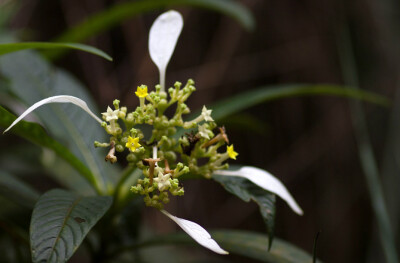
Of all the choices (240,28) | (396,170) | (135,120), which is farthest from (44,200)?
(240,28)

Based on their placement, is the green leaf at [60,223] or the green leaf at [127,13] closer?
the green leaf at [60,223]

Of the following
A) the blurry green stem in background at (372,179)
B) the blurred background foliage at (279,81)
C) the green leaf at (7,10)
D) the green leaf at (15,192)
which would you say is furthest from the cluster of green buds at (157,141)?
the blurred background foliage at (279,81)

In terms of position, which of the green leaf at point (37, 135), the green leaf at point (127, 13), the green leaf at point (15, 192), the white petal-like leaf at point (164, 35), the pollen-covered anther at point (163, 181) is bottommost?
the green leaf at point (15, 192)

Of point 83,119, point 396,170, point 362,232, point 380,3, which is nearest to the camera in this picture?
point 83,119

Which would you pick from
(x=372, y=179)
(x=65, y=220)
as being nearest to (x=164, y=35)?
(x=65, y=220)

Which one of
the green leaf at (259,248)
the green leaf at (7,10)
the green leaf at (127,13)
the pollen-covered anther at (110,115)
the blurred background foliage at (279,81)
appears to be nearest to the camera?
the pollen-covered anther at (110,115)

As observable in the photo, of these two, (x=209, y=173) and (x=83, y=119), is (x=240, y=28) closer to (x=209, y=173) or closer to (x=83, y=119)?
(x=83, y=119)

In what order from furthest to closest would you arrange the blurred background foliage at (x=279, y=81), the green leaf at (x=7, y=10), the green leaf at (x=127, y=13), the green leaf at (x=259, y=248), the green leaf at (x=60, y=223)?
1. the blurred background foliage at (x=279, y=81)
2. the green leaf at (x=7, y=10)
3. the green leaf at (x=127, y=13)
4. the green leaf at (x=259, y=248)
5. the green leaf at (x=60, y=223)

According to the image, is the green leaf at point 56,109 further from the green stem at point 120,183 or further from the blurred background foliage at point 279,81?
the blurred background foliage at point 279,81
